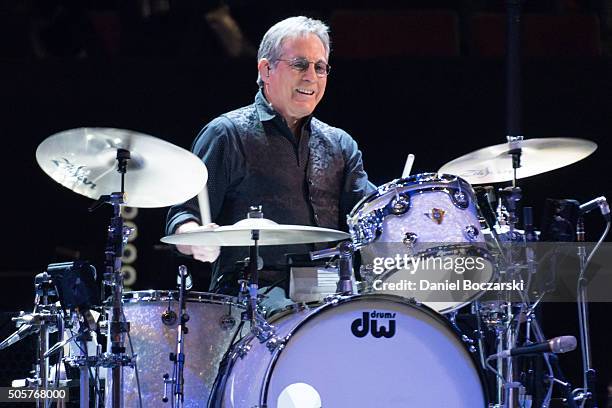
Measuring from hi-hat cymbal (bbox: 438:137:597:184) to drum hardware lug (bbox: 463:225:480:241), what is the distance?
16.4 inches

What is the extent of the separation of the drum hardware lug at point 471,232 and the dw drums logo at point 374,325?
0.48m

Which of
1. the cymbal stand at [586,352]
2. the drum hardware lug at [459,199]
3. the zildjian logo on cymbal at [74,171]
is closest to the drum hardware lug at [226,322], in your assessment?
the zildjian logo on cymbal at [74,171]

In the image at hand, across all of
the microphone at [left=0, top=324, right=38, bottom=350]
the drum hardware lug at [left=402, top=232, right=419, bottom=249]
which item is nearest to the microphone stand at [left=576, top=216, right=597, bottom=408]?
the drum hardware lug at [left=402, top=232, right=419, bottom=249]

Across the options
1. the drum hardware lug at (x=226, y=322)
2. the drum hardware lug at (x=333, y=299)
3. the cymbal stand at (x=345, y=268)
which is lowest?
the drum hardware lug at (x=226, y=322)

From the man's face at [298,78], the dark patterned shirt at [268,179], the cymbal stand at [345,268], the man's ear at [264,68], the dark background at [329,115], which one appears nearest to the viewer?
the cymbal stand at [345,268]

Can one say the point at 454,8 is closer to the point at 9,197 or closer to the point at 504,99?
the point at 504,99

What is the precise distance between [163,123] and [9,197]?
0.85 metres

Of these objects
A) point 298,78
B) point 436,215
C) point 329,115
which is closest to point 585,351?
point 436,215

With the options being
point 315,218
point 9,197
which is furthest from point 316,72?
point 9,197

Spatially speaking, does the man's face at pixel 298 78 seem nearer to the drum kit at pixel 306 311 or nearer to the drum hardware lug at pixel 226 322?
the drum kit at pixel 306 311

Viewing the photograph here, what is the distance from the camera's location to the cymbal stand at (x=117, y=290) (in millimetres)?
3422

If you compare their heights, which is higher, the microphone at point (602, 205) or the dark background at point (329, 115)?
the dark background at point (329, 115)

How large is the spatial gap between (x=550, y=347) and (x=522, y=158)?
101 centimetres

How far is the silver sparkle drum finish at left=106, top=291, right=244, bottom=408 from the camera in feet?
11.9
